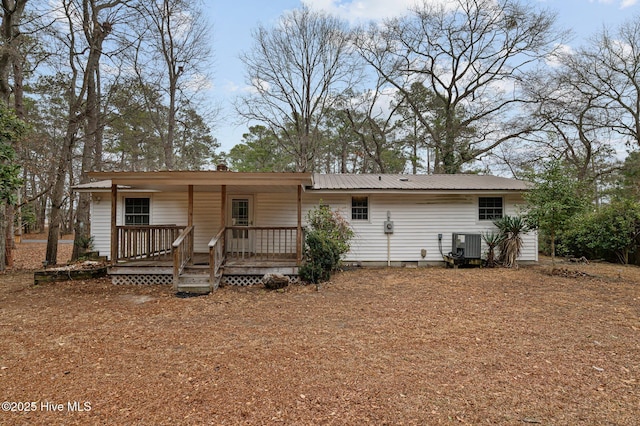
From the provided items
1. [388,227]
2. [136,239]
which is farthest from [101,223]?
[388,227]

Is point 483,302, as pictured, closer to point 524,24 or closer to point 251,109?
point 251,109

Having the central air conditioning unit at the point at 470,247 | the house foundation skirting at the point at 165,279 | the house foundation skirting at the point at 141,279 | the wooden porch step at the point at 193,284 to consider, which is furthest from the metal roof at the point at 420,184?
the house foundation skirting at the point at 141,279

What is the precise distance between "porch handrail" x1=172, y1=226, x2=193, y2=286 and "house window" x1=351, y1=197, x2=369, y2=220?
16.6 ft

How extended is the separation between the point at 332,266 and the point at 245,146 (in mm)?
21275

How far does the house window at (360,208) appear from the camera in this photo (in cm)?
1001

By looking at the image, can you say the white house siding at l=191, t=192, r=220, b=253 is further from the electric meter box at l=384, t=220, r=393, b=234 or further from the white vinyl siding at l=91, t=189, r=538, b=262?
the electric meter box at l=384, t=220, r=393, b=234

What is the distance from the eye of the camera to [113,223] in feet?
23.5

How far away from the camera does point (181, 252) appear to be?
696cm

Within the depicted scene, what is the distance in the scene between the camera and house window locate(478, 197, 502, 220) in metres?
10.1

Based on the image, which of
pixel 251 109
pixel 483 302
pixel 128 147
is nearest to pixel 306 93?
pixel 251 109

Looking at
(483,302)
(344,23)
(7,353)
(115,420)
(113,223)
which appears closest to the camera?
(115,420)

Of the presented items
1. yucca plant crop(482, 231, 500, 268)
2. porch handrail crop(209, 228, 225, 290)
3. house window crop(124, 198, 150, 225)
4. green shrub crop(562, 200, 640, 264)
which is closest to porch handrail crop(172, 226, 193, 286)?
porch handrail crop(209, 228, 225, 290)

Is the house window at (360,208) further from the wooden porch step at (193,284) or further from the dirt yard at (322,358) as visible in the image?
the wooden porch step at (193,284)

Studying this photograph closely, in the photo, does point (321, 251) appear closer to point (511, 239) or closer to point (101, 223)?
point (511, 239)
